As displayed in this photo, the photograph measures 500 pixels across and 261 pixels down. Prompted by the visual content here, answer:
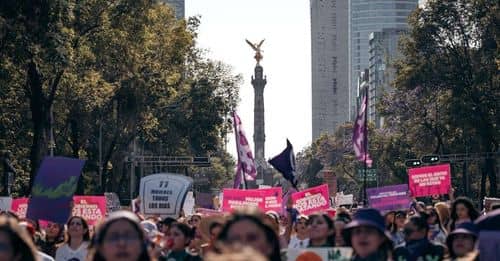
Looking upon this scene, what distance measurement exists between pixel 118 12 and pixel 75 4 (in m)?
5.72

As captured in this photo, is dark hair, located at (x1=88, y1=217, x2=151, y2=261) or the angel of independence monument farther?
the angel of independence monument

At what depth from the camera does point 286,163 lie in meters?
24.3

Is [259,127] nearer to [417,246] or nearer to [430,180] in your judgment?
[430,180]

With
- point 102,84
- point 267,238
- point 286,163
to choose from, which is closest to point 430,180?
point 286,163

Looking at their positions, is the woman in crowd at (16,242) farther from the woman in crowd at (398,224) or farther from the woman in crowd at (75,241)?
the woman in crowd at (398,224)

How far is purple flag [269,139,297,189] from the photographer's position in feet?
78.5

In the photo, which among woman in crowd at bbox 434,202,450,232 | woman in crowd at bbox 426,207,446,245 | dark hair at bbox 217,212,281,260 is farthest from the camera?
woman in crowd at bbox 434,202,450,232

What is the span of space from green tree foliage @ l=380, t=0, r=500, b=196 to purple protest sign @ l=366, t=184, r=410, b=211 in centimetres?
3027

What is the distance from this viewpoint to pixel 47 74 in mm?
37312

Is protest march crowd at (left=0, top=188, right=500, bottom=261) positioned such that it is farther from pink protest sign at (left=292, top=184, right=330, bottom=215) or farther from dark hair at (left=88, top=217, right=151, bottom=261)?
pink protest sign at (left=292, top=184, right=330, bottom=215)

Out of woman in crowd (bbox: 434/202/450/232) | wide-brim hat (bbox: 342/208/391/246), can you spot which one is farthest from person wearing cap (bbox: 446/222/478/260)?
woman in crowd (bbox: 434/202/450/232)

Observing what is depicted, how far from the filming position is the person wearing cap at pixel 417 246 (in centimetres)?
950

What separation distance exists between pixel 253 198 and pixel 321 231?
10601mm

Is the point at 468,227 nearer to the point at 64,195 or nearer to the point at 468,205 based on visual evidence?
the point at 468,205
